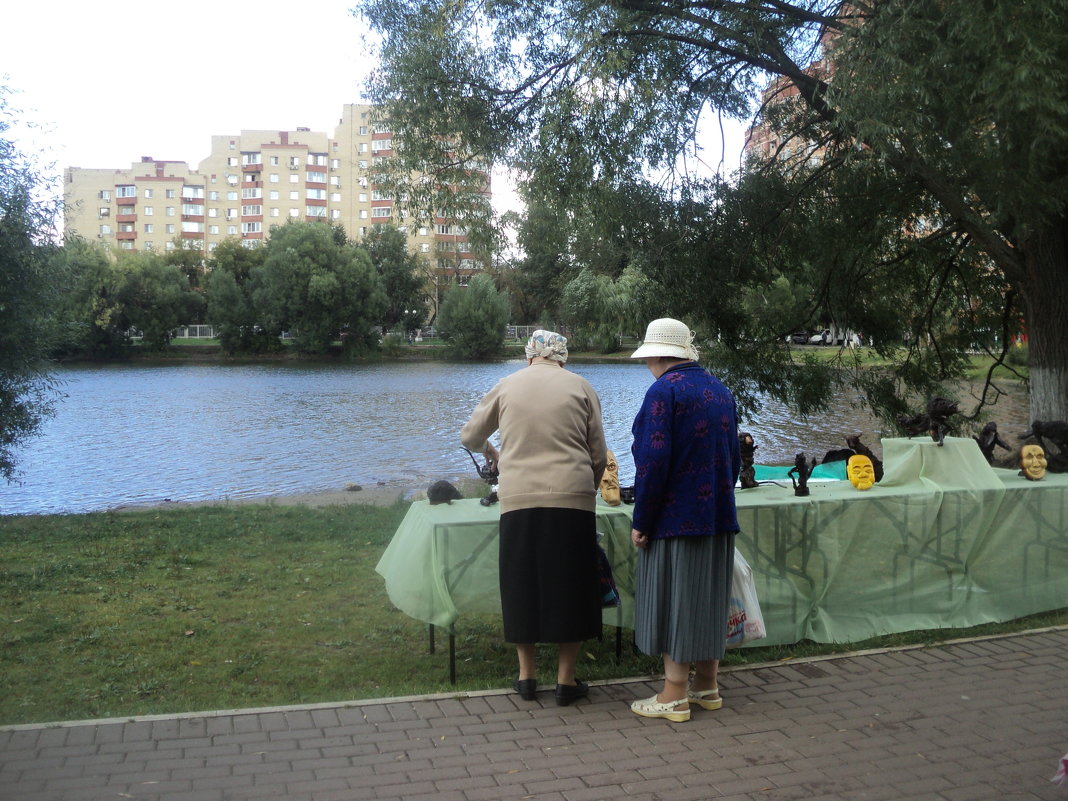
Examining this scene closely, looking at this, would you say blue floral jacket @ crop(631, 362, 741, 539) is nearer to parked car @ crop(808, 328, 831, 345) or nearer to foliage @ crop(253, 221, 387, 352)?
parked car @ crop(808, 328, 831, 345)

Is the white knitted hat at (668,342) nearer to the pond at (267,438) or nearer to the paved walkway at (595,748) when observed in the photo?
the paved walkway at (595,748)

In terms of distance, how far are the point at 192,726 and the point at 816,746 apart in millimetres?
2878

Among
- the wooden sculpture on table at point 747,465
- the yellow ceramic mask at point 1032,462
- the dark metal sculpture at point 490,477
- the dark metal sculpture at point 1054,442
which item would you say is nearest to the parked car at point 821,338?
the dark metal sculpture at point 1054,442

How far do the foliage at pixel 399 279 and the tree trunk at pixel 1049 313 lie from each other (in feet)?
223

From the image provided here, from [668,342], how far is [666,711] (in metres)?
1.80

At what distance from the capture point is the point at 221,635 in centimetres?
659

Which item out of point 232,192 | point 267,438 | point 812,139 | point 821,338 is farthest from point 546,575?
point 232,192

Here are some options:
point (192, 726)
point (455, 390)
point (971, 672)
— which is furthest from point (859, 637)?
point (455, 390)

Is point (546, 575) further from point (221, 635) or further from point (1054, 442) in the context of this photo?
point (1054, 442)

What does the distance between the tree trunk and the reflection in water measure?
586cm

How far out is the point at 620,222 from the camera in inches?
486

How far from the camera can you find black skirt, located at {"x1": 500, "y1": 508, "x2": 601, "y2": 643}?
4.92 metres

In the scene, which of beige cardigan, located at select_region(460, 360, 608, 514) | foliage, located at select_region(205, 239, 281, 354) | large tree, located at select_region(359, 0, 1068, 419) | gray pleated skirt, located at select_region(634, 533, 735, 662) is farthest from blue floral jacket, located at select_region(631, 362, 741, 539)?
foliage, located at select_region(205, 239, 281, 354)

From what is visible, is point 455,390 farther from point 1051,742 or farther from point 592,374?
point 1051,742
